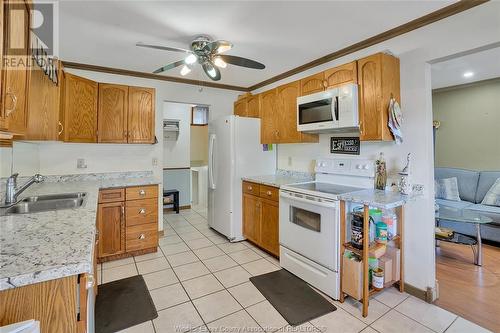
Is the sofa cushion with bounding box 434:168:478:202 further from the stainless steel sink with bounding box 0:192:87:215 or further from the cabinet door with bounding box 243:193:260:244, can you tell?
the stainless steel sink with bounding box 0:192:87:215

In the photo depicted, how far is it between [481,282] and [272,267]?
2.11m

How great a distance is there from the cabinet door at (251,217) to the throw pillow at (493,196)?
3.42 metres

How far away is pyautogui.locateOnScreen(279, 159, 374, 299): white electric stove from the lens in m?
2.18

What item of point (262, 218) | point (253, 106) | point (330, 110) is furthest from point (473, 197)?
point (253, 106)

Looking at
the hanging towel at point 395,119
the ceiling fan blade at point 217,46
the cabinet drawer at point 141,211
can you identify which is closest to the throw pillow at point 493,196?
the hanging towel at point 395,119

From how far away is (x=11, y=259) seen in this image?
3.04ft

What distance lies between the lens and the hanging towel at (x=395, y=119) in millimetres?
2197

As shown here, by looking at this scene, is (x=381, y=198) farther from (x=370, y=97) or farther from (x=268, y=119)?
(x=268, y=119)

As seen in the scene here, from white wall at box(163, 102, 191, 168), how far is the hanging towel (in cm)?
416

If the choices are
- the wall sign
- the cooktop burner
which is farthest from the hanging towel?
the cooktop burner

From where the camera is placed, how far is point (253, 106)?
3.90 m

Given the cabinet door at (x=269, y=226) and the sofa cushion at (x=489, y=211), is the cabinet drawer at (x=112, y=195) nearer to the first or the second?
the cabinet door at (x=269, y=226)

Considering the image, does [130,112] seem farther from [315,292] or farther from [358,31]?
[315,292]

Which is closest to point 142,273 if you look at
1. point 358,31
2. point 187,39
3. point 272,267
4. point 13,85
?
point 272,267
